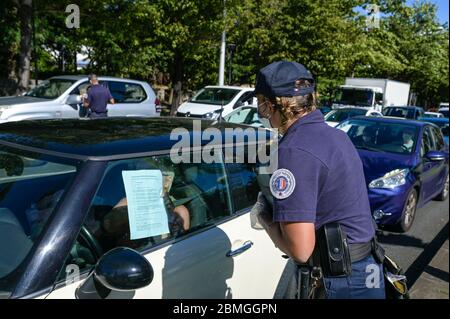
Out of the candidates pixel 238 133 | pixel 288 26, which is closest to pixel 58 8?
pixel 288 26

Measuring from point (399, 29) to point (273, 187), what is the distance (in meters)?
34.1

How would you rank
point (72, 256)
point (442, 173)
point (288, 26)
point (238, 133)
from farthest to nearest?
1. point (288, 26)
2. point (442, 173)
3. point (238, 133)
4. point (72, 256)

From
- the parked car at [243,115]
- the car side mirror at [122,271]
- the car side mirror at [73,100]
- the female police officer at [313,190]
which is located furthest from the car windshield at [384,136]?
the car side mirror at [73,100]

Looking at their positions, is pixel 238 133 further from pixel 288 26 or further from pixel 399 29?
pixel 399 29

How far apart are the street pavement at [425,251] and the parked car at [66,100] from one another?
6790 millimetres

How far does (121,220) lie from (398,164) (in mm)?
4788

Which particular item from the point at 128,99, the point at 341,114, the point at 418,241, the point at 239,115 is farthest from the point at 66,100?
the point at 341,114

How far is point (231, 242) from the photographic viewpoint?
2584 mm

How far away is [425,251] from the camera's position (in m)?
5.38

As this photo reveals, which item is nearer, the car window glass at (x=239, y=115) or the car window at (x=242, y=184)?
the car window at (x=242, y=184)

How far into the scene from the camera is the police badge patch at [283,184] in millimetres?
1710

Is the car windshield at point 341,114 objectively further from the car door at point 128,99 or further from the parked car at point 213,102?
the car door at point 128,99

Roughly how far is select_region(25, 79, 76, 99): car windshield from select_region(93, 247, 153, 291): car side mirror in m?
9.61

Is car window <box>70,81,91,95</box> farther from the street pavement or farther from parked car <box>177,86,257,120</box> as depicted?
the street pavement
